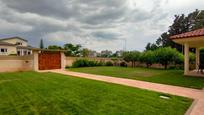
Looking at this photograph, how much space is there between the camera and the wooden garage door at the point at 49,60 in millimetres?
19889

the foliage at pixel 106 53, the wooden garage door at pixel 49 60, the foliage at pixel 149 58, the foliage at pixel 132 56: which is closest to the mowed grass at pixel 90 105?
the wooden garage door at pixel 49 60

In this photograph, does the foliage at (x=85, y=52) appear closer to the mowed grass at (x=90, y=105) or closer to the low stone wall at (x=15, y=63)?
the low stone wall at (x=15, y=63)

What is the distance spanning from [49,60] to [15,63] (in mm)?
3854

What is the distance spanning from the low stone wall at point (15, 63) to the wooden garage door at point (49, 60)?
116 centimetres

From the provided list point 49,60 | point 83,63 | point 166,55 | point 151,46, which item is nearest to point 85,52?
point 83,63

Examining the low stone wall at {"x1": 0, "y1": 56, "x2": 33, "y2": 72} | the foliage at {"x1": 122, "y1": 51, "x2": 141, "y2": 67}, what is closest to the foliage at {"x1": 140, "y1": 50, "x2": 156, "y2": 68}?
the foliage at {"x1": 122, "y1": 51, "x2": 141, "y2": 67}

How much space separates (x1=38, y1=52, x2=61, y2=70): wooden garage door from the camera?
19889mm

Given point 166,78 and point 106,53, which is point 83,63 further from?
point 106,53

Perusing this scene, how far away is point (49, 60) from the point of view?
67.9 feet

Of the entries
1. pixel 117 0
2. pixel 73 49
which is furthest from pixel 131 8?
pixel 73 49

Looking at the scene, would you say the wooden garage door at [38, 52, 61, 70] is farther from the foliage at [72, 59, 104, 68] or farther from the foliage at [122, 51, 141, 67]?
the foliage at [122, 51, 141, 67]

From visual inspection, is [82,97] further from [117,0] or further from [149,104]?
[117,0]

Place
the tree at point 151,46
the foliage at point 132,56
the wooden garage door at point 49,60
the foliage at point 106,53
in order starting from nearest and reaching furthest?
the wooden garage door at point 49,60 → the foliage at point 132,56 → the tree at point 151,46 → the foliage at point 106,53

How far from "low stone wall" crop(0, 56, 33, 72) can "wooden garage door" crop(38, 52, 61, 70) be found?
45.6 inches
